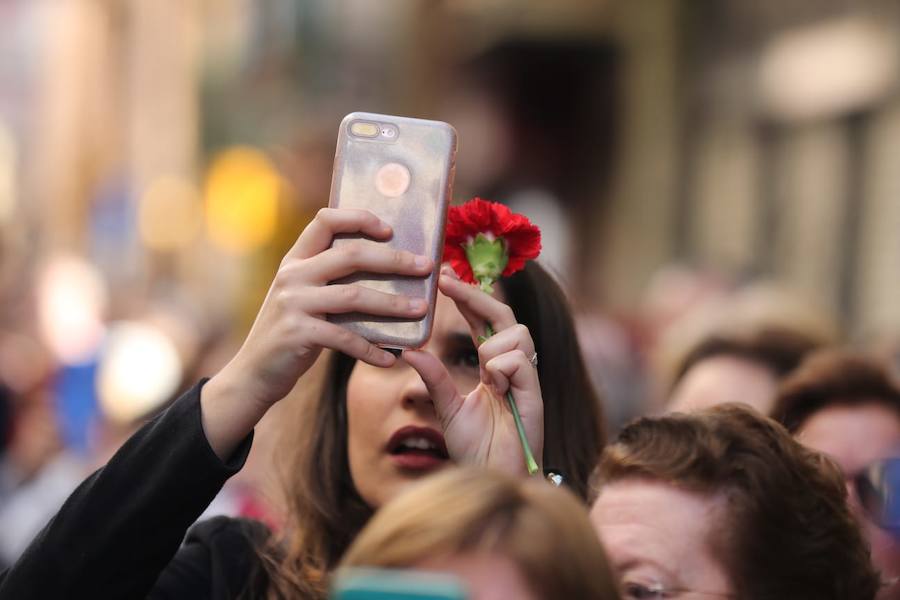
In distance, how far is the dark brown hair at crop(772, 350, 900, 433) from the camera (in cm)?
359

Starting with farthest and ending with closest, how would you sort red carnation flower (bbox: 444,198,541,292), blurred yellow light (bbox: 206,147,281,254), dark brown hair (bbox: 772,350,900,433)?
blurred yellow light (bbox: 206,147,281,254), dark brown hair (bbox: 772,350,900,433), red carnation flower (bbox: 444,198,541,292)

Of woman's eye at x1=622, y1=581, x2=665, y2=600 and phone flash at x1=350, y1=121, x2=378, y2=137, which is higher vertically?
phone flash at x1=350, y1=121, x2=378, y2=137

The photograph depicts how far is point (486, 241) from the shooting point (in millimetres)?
2488

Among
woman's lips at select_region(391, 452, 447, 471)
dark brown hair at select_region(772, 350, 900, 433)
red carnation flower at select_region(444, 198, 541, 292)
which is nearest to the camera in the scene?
red carnation flower at select_region(444, 198, 541, 292)

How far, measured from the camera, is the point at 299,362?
2230 mm

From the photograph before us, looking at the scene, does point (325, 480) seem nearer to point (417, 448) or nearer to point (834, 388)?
point (417, 448)

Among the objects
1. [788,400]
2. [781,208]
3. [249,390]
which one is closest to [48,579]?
[249,390]

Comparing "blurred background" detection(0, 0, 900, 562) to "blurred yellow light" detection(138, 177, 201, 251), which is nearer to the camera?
"blurred background" detection(0, 0, 900, 562)

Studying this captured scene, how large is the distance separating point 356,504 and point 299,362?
2.92 ft

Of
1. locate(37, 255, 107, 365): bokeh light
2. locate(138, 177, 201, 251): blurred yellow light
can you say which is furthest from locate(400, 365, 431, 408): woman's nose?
locate(138, 177, 201, 251): blurred yellow light

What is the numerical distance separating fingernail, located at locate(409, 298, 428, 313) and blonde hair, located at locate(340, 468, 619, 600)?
0.61 meters

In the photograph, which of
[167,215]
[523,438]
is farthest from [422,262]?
[167,215]

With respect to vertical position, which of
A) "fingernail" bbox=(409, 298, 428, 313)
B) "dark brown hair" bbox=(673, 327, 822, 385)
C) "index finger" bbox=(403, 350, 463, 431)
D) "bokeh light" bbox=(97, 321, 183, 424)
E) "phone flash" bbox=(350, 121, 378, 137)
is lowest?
"bokeh light" bbox=(97, 321, 183, 424)

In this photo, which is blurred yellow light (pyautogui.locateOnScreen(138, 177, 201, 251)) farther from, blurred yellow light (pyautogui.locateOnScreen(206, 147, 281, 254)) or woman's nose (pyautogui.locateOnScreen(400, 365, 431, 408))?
woman's nose (pyautogui.locateOnScreen(400, 365, 431, 408))
